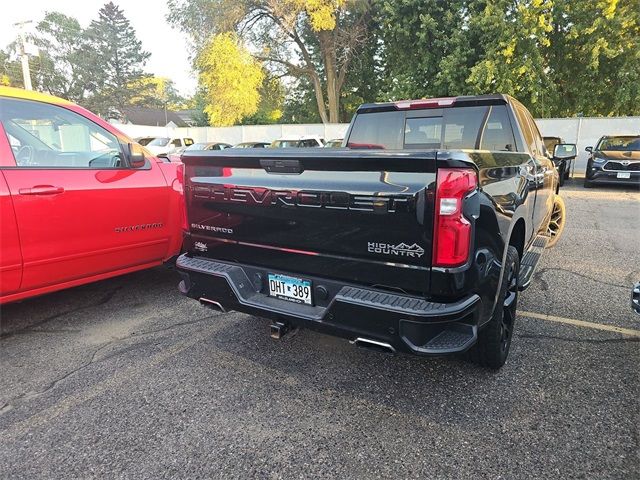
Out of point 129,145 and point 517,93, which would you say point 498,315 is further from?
point 517,93

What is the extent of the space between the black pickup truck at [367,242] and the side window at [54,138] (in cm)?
139

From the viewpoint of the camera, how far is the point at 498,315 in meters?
2.73

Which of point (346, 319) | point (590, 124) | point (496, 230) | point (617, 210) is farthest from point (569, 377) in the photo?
point (590, 124)

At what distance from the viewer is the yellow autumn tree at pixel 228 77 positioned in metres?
24.8

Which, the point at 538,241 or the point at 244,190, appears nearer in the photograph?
the point at 244,190

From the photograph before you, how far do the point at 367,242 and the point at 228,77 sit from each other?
25.2m

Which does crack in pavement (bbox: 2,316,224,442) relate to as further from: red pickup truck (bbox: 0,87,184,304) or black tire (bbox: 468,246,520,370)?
black tire (bbox: 468,246,520,370)

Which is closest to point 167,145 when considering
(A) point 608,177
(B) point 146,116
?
(A) point 608,177

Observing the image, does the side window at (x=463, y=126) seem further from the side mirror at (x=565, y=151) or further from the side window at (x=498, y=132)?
the side mirror at (x=565, y=151)

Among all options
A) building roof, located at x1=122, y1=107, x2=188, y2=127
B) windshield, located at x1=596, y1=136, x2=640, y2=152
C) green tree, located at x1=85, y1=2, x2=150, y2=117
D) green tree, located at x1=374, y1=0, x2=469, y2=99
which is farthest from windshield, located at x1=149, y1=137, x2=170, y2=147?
green tree, located at x1=85, y1=2, x2=150, y2=117

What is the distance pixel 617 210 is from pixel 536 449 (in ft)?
31.1

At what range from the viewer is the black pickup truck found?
7.22 ft

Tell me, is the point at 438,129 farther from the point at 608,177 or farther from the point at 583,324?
the point at 608,177

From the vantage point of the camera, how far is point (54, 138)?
3.87m
